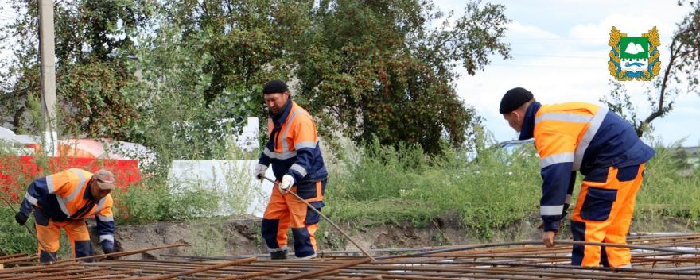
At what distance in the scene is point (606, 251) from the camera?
5184mm

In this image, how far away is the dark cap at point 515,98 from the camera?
526 cm

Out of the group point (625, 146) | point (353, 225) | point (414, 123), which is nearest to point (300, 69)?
point (414, 123)

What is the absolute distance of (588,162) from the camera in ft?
17.5

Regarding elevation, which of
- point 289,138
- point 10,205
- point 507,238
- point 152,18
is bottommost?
point 507,238

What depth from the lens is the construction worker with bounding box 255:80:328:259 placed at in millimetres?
7480

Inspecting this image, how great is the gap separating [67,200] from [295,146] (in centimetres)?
207

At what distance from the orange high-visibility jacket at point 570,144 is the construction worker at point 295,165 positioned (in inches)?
97.9

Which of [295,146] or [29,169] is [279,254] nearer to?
[295,146]

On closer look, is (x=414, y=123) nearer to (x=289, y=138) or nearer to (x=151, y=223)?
(x=151, y=223)

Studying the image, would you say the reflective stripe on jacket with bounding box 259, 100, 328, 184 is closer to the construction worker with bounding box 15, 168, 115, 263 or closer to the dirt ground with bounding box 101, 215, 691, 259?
the construction worker with bounding box 15, 168, 115, 263

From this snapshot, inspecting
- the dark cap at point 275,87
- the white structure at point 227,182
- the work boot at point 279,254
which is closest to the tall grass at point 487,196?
the white structure at point 227,182

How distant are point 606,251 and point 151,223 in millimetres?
6372

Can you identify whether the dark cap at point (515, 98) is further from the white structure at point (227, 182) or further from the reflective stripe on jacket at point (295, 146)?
the white structure at point (227, 182)

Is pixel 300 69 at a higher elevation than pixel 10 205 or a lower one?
higher
